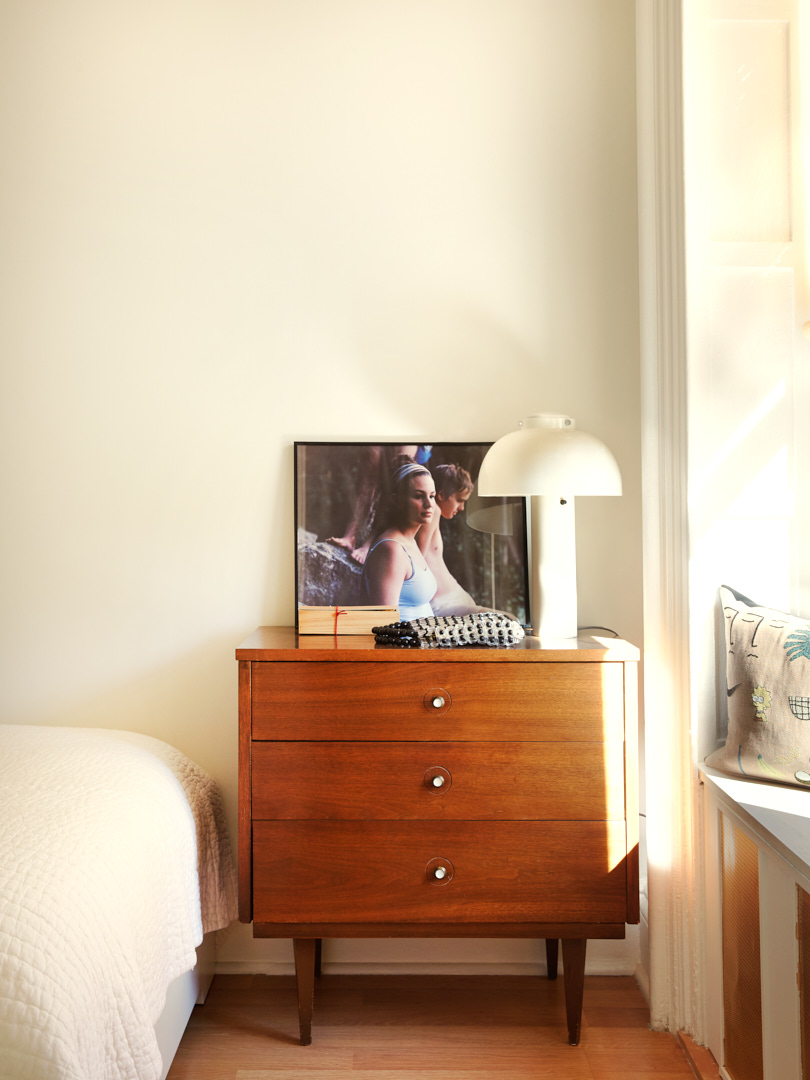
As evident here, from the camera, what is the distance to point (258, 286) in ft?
6.38

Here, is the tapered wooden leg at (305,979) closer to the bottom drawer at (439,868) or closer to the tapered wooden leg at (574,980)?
the bottom drawer at (439,868)

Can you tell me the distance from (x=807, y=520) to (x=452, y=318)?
3.23 feet

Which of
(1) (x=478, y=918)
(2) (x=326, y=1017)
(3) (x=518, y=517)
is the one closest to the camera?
(1) (x=478, y=918)

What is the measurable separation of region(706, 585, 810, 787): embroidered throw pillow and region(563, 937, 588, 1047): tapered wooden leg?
20.1 inches

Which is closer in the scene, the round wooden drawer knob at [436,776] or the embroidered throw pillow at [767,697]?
the embroidered throw pillow at [767,697]

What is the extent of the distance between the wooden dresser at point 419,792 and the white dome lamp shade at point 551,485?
180 mm

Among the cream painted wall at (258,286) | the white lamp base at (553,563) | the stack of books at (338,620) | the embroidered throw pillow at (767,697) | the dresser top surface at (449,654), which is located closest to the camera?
the embroidered throw pillow at (767,697)

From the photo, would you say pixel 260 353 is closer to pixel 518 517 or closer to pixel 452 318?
pixel 452 318

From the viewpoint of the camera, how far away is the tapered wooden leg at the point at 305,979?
5.23 feet

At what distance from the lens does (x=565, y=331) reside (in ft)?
6.37

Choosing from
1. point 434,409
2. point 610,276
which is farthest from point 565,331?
point 434,409

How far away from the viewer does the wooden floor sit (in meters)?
1.55

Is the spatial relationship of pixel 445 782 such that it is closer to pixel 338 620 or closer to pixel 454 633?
pixel 454 633

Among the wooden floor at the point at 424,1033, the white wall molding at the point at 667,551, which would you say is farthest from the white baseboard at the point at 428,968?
the white wall molding at the point at 667,551
